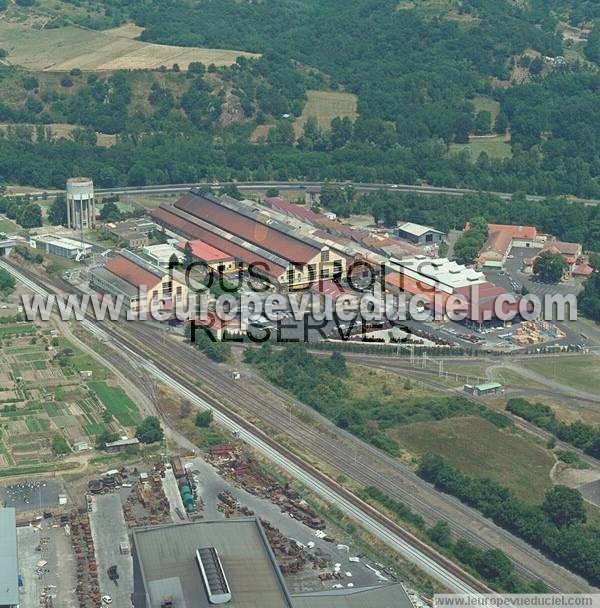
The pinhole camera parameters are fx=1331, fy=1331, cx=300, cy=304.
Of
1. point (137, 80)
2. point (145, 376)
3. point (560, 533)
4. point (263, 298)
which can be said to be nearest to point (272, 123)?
point (137, 80)

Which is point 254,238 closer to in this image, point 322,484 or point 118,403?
point 118,403

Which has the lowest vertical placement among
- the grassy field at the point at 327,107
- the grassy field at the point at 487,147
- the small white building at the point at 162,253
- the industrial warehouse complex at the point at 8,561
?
the industrial warehouse complex at the point at 8,561

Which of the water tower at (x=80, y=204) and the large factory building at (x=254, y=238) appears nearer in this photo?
the large factory building at (x=254, y=238)

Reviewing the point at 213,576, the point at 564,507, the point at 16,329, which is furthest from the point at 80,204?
the point at 213,576

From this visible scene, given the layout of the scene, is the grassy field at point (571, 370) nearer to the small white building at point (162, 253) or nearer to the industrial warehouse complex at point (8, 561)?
the small white building at point (162, 253)

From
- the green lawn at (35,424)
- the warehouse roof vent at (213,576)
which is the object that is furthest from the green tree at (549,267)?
the warehouse roof vent at (213,576)

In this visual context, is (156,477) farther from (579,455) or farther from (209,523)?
(579,455)

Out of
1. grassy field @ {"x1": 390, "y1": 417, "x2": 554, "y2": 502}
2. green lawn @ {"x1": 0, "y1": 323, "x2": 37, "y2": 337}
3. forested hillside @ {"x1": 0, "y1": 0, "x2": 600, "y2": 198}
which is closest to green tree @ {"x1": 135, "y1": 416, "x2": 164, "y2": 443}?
grassy field @ {"x1": 390, "y1": 417, "x2": 554, "y2": 502}
